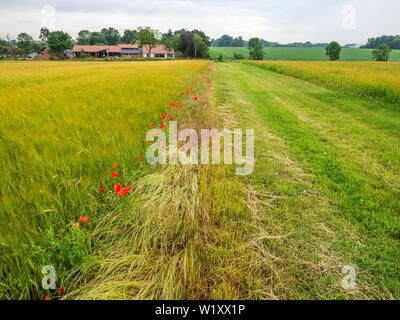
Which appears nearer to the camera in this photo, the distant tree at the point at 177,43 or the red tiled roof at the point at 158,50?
the distant tree at the point at 177,43

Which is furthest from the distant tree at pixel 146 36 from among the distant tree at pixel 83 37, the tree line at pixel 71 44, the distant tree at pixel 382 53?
the distant tree at pixel 382 53

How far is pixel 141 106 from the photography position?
404 cm

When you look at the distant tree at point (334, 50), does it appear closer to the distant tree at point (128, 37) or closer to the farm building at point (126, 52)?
the farm building at point (126, 52)

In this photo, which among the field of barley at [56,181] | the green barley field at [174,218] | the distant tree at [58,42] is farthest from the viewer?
the distant tree at [58,42]

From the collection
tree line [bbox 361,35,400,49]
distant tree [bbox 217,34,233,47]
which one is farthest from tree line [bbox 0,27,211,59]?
distant tree [bbox 217,34,233,47]

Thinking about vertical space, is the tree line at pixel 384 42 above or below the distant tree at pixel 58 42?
above

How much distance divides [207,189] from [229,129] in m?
2.90

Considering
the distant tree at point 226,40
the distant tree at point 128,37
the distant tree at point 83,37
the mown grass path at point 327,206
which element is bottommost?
the mown grass path at point 327,206

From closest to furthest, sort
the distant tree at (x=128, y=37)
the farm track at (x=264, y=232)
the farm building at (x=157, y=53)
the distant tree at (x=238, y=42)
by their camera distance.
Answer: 1. the farm track at (x=264, y=232)
2. the farm building at (x=157, y=53)
3. the distant tree at (x=128, y=37)
4. the distant tree at (x=238, y=42)

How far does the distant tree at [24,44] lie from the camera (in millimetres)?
72412

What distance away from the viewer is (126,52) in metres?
82.0

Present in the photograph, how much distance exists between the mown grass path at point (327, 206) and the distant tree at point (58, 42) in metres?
88.9

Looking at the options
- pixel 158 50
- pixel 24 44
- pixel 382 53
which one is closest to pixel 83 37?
pixel 24 44
